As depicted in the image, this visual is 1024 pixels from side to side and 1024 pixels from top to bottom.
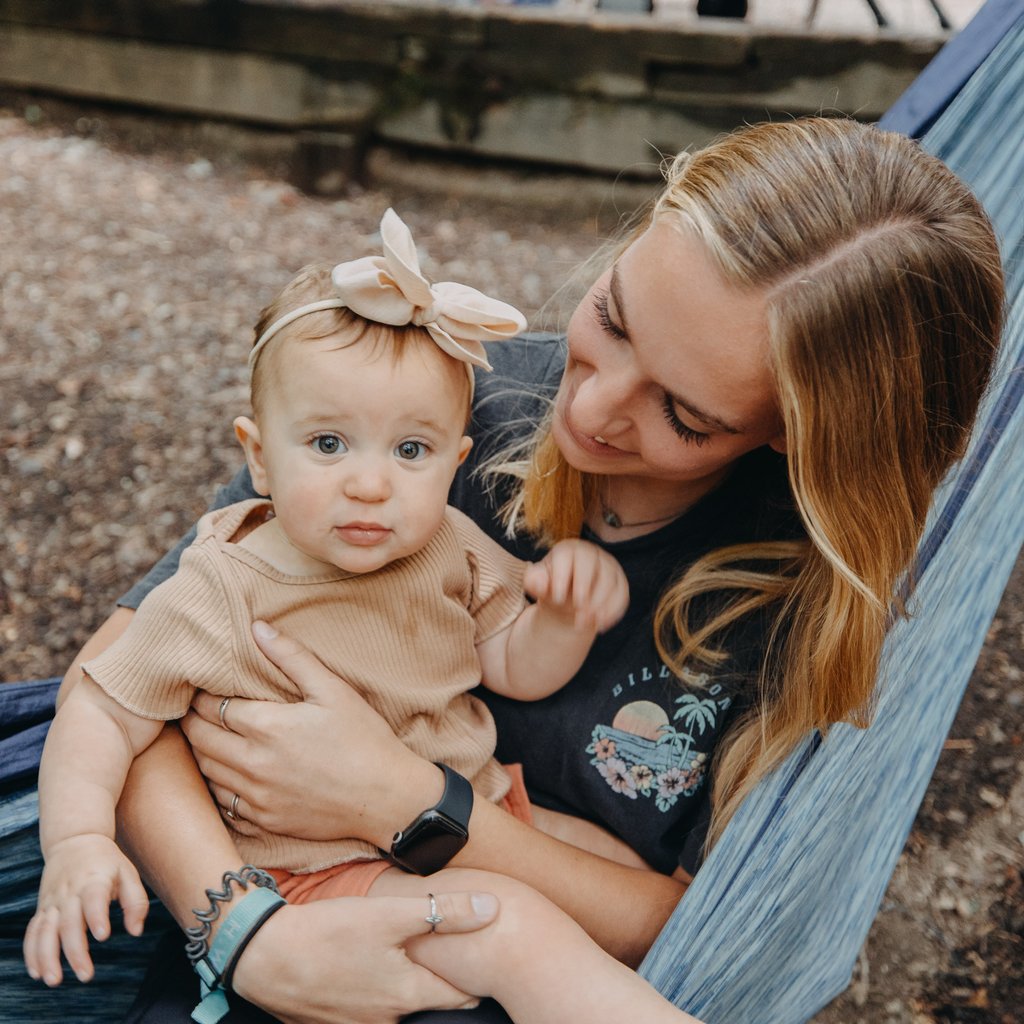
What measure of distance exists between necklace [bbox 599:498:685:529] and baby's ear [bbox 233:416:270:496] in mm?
447

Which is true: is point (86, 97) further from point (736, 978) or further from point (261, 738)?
point (736, 978)

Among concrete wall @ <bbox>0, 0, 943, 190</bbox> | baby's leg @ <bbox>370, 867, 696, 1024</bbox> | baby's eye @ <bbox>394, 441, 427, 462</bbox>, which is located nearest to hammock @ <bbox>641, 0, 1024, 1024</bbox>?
baby's leg @ <bbox>370, 867, 696, 1024</bbox>

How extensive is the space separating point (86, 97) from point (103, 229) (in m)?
1.12

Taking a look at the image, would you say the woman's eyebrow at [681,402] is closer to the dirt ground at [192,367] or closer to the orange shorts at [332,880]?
the orange shorts at [332,880]

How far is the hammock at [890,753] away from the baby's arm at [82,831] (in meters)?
0.58

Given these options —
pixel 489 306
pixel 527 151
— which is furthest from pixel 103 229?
pixel 489 306

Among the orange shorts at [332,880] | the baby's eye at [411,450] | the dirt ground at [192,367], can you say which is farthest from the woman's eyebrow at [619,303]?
the dirt ground at [192,367]

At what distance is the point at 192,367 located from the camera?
3.40m

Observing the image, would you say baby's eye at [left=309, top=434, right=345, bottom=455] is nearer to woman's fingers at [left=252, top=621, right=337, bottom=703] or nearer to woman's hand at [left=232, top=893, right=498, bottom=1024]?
woman's fingers at [left=252, top=621, right=337, bottom=703]

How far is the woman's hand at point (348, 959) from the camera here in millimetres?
1134

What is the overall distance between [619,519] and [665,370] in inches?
12.6

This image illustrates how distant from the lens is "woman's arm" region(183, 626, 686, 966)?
123 centimetres

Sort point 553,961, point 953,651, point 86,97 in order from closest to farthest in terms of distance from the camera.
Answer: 1. point 553,961
2. point 953,651
3. point 86,97

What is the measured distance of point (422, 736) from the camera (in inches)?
52.6
